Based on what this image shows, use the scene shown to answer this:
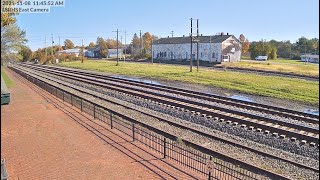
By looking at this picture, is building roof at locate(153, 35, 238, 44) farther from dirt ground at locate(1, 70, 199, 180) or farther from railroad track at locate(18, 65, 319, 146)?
dirt ground at locate(1, 70, 199, 180)

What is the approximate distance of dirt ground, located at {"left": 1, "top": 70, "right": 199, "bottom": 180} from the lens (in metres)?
9.13

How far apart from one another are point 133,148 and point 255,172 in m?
4.04

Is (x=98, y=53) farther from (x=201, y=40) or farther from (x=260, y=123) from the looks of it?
(x=260, y=123)

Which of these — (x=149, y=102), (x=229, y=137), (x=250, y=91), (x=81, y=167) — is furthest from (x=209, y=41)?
(x=81, y=167)

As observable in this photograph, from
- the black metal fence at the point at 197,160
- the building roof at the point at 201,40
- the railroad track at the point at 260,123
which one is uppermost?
the building roof at the point at 201,40

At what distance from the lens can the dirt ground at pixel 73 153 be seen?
30.0 feet

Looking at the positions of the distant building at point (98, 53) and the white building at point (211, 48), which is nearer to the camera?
the white building at point (211, 48)

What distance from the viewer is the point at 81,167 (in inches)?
376

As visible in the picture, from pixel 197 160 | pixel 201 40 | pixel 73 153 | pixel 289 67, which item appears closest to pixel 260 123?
pixel 197 160

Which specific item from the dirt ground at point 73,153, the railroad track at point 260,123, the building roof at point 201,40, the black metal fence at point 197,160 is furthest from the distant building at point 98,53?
the black metal fence at point 197,160

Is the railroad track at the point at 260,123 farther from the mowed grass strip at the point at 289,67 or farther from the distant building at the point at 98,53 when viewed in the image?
the distant building at the point at 98,53

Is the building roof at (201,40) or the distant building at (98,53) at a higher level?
the building roof at (201,40)

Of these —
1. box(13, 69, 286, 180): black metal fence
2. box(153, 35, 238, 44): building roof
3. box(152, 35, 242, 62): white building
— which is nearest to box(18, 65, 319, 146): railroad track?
box(13, 69, 286, 180): black metal fence

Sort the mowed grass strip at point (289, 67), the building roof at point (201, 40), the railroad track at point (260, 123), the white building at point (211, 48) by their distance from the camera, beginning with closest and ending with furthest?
the railroad track at point (260, 123) < the mowed grass strip at point (289, 67) < the white building at point (211, 48) < the building roof at point (201, 40)
